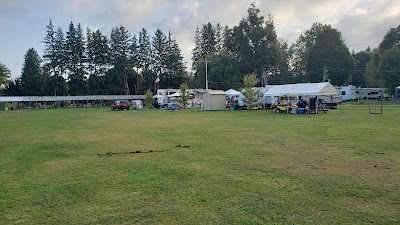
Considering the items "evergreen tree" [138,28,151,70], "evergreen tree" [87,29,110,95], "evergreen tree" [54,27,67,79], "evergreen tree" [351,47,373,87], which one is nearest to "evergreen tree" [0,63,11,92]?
"evergreen tree" [54,27,67,79]

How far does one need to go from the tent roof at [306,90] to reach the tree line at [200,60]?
31.7 m

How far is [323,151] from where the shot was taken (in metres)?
9.53

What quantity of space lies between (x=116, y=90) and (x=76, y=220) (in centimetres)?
7990

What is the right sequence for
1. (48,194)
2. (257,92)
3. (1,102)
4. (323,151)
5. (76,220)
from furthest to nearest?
(1,102) → (257,92) → (323,151) → (48,194) → (76,220)

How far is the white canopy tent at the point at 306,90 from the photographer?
98.0 feet

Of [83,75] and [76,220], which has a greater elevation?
[83,75]

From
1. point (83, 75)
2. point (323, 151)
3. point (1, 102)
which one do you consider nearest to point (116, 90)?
point (83, 75)

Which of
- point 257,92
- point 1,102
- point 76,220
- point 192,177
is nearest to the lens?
point 76,220

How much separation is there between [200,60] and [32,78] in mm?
40183

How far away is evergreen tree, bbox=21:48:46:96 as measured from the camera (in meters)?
78.8

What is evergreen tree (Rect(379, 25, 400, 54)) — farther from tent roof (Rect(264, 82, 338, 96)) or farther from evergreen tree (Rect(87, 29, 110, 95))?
evergreen tree (Rect(87, 29, 110, 95))

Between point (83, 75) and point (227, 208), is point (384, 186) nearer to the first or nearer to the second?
point (227, 208)

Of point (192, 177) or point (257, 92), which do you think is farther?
point (257, 92)

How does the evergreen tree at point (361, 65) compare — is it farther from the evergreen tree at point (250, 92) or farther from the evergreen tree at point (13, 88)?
the evergreen tree at point (13, 88)
